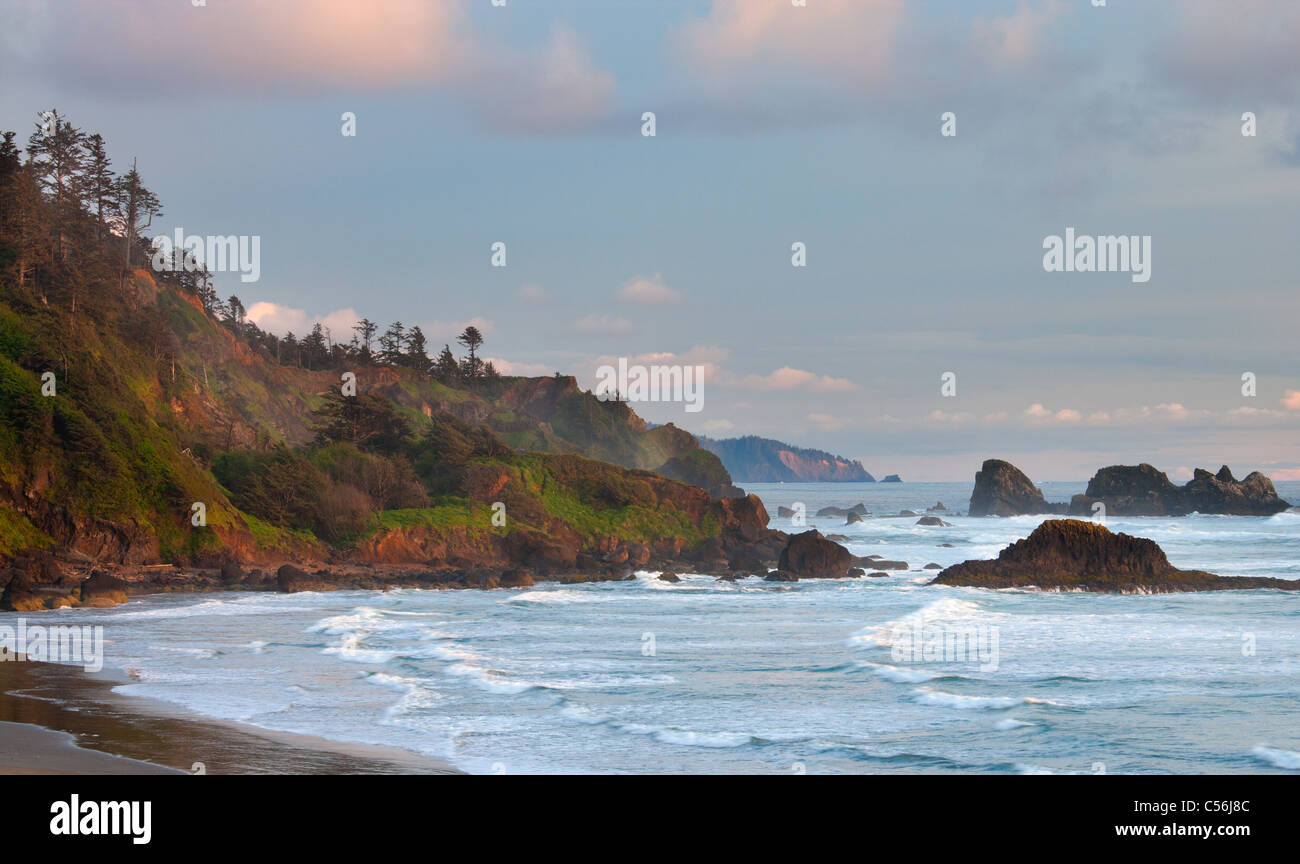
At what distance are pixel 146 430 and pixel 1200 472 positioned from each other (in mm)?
93062

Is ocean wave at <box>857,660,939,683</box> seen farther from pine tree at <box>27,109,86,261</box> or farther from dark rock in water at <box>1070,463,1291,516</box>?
dark rock in water at <box>1070,463,1291,516</box>

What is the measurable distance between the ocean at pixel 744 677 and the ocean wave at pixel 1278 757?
0.20 ft

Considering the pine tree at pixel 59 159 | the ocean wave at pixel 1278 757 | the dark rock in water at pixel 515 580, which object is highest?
the pine tree at pixel 59 159

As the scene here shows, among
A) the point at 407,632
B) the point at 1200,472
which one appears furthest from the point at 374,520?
the point at 1200,472

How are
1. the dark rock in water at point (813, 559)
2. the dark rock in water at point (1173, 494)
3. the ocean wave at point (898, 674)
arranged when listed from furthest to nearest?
1. the dark rock in water at point (1173, 494)
2. the dark rock in water at point (813, 559)
3. the ocean wave at point (898, 674)

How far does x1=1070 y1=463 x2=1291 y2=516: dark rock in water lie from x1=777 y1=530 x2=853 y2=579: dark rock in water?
2396 inches

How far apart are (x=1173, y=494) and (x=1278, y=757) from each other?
3810 inches

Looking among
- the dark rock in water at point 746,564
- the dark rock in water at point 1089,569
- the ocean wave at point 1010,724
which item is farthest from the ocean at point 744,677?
the dark rock in water at point 746,564

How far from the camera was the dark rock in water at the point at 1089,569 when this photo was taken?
38062 millimetres

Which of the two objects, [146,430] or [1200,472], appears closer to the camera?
[146,430]

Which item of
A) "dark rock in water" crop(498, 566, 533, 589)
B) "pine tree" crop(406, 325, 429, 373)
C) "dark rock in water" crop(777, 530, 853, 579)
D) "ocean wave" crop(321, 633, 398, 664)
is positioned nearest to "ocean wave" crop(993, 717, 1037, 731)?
"ocean wave" crop(321, 633, 398, 664)

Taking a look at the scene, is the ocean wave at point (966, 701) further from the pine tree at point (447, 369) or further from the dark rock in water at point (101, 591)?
the pine tree at point (447, 369)

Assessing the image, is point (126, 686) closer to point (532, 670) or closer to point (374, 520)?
point (532, 670)
